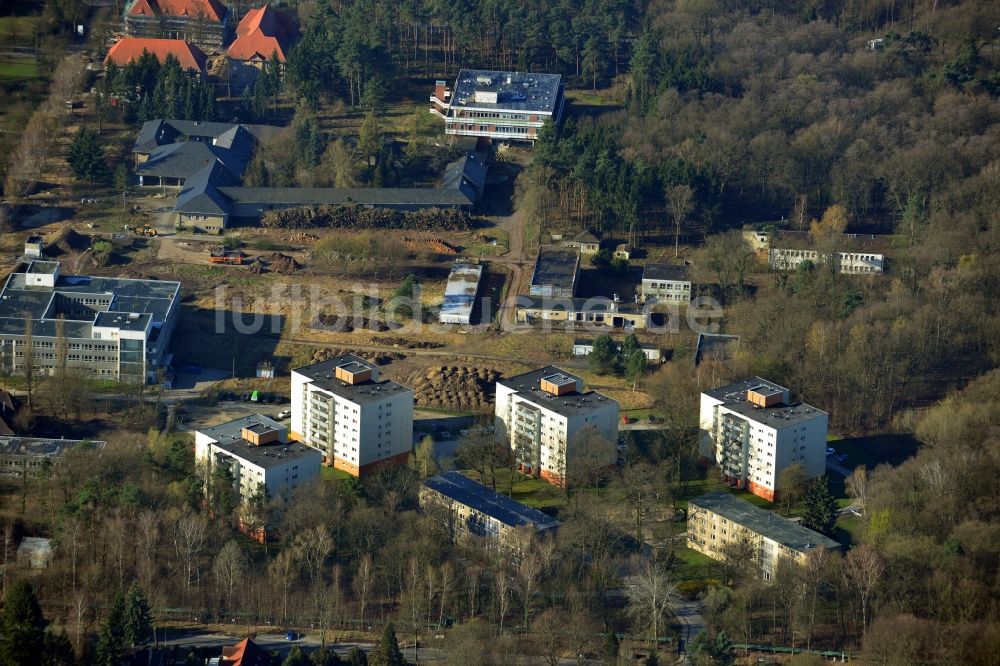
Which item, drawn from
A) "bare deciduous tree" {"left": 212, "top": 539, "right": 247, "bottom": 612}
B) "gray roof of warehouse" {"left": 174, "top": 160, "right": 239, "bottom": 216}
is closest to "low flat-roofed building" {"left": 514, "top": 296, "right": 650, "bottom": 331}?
"gray roof of warehouse" {"left": 174, "top": 160, "right": 239, "bottom": 216}

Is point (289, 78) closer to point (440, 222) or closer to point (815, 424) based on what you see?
point (440, 222)

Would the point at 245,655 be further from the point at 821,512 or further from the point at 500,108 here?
the point at 500,108

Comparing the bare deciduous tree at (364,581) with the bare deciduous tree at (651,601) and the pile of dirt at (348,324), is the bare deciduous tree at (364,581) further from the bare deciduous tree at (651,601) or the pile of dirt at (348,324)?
the pile of dirt at (348,324)

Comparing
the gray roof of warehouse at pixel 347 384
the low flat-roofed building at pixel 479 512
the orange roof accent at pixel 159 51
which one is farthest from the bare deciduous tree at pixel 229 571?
the orange roof accent at pixel 159 51

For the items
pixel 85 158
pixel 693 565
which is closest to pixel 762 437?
pixel 693 565

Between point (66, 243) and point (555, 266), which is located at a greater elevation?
point (66, 243)

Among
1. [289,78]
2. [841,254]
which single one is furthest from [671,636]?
[289,78]
